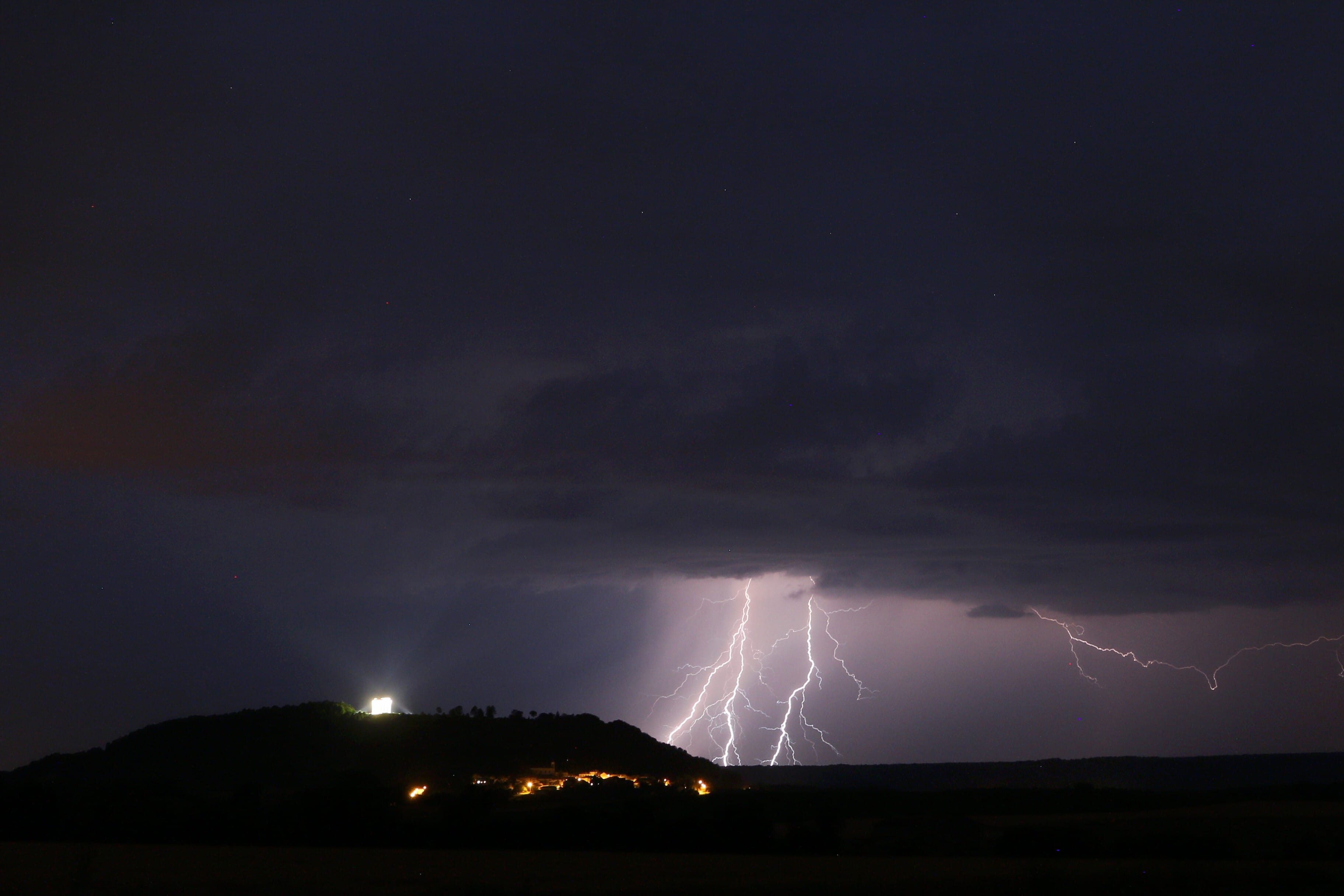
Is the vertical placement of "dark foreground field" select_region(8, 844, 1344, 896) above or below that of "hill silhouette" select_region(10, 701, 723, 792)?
below

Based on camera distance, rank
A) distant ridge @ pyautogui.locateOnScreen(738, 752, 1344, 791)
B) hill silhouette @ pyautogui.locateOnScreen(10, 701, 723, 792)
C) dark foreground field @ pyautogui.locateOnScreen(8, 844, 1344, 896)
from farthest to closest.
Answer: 1. distant ridge @ pyautogui.locateOnScreen(738, 752, 1344, 791)
2. hill silhouette @ pyautogui.locateOnScreen(10, 701, 723, 792)
3. dark foreground field @ pyautogui.locateOnScreen(8, 844, 1344, 896)

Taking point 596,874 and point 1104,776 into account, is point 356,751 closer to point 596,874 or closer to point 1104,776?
point 596,874

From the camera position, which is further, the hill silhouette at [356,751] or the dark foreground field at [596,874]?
the hill silhouette at [356,751]

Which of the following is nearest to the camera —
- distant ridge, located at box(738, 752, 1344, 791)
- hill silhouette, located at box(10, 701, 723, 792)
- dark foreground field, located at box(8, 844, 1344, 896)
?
dark foreground field, located at box(8, 844, 1344, 896)

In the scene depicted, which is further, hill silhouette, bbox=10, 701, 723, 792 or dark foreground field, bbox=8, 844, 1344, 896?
hill silhouette, bbox=10, 701, 723, 792

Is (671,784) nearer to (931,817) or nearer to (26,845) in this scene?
(931,817)

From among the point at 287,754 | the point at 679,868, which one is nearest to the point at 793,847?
the point at 679,868

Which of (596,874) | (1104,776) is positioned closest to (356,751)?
(596,874)
